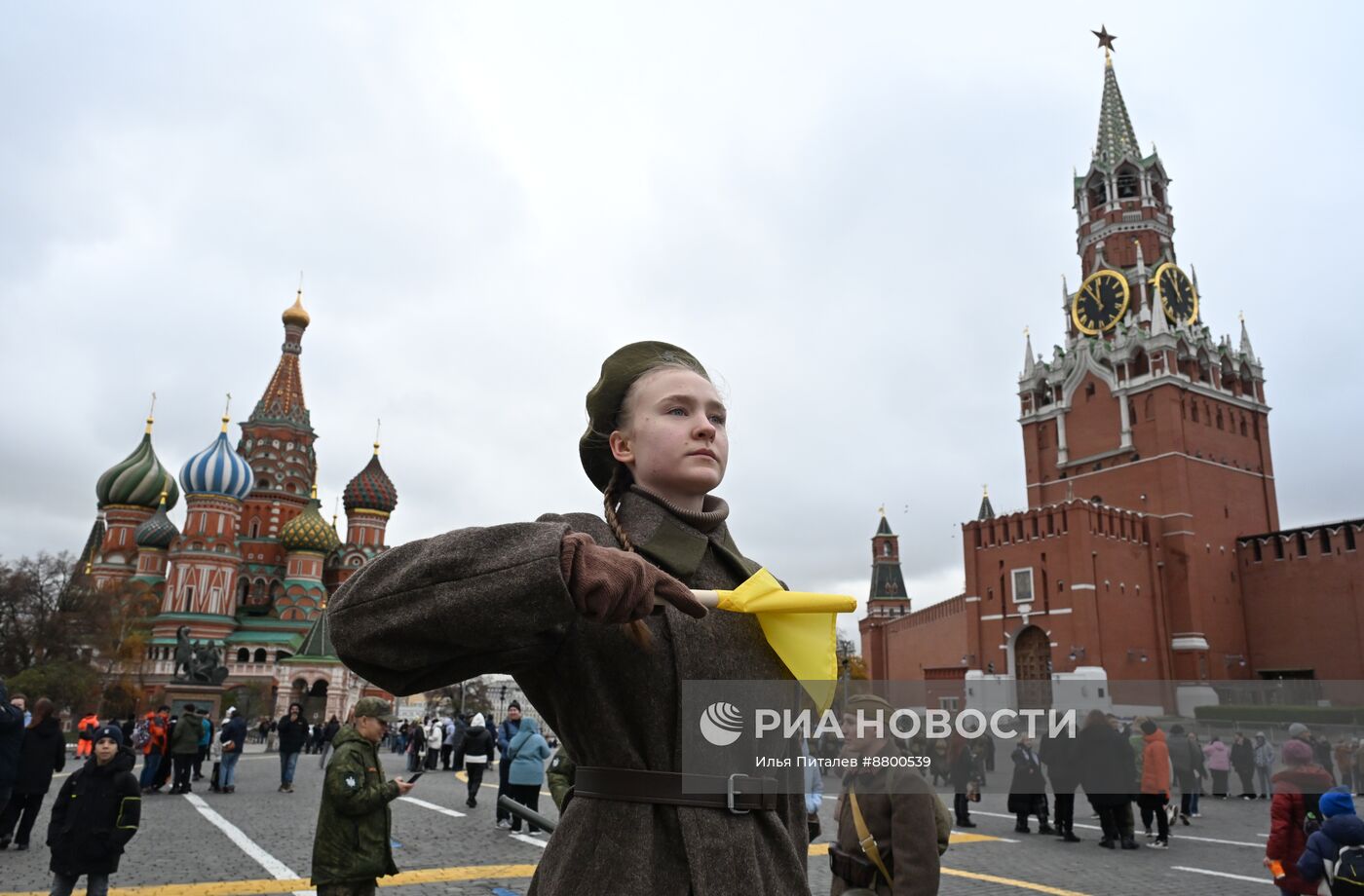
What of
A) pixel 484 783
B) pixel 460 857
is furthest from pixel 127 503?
pixel 460 857

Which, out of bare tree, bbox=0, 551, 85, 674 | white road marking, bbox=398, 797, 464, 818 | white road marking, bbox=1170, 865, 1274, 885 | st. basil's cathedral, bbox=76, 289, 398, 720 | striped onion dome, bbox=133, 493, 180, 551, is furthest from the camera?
striped onion dome, bbox=133, 493, 180, 551

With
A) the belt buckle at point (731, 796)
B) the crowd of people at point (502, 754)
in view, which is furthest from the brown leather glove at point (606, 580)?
the crowd of people at point (502, 754)

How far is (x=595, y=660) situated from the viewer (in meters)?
1.61

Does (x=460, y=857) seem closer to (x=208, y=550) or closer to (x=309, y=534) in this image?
(x=208, y=550)

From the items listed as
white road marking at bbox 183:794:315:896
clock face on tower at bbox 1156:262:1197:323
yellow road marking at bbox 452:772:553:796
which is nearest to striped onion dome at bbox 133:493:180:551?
yellow road marking at bbox 452:772:553:796

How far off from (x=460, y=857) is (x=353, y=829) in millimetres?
4077

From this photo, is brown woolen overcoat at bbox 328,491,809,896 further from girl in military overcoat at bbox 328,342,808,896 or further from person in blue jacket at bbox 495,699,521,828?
person in blue jacket at bbox 495,699,521,828

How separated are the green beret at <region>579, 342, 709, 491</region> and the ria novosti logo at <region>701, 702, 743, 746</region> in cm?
59

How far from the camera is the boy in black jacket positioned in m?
6.22

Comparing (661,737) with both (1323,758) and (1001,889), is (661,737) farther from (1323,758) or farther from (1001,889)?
(1323,758)

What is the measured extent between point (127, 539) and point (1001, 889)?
200 feet

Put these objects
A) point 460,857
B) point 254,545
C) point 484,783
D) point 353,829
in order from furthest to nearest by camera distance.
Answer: point 254,545
point 484,783
point 460,857
point 353,829

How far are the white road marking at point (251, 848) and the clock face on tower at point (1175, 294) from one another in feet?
164

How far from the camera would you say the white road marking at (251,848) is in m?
8.16
